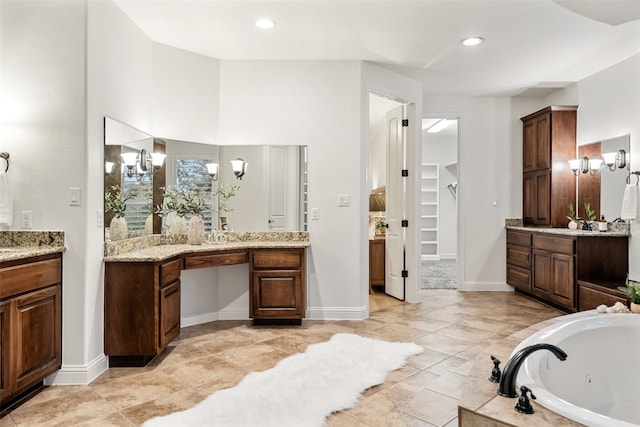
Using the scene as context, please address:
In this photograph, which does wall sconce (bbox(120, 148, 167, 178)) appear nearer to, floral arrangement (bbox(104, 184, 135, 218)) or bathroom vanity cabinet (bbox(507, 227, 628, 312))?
floral arrangement (bbox(104, 184, 135, 218))

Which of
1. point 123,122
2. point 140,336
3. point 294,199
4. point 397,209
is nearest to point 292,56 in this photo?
point 294,199

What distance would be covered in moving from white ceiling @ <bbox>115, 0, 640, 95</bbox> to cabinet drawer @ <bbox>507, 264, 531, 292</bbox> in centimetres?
239

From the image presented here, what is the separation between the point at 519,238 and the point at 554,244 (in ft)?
2.65

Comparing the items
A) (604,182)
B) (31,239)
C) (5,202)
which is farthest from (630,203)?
(5,202)

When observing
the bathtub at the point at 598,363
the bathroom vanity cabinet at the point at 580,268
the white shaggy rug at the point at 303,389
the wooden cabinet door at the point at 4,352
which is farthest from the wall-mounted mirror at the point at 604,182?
the wooden cabinet door at the point at 4,352

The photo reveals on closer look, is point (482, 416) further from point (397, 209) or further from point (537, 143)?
point (537, 143)

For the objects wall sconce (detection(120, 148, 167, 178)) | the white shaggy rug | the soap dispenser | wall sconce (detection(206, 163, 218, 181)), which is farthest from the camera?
the soap dispenser

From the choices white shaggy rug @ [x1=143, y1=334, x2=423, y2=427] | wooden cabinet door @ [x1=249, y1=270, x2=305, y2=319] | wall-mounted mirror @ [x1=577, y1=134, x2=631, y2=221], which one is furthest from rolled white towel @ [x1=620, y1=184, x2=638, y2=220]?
wooden cabinet door @ [x1=249, y1=270, x2=305, y2=319]

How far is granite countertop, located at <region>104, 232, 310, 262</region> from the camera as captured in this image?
9.82ft

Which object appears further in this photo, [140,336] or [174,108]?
[174,108]

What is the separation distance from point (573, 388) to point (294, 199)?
2.83m

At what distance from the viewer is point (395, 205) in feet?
17.4

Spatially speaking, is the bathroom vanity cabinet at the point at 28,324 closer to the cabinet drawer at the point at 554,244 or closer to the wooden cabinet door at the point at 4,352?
the wooden cabinet door at the point at 4,352

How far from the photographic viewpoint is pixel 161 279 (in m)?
3.03
